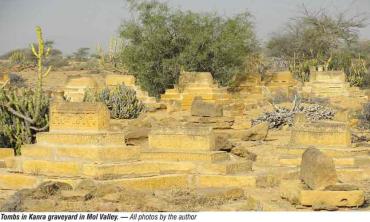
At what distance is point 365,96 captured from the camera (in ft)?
93.6

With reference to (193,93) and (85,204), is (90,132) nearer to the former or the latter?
(85,204)

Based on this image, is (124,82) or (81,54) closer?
(124,82)

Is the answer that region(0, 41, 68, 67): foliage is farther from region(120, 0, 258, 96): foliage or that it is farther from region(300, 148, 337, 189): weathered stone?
region(300, 148, 337, 189): weathered stone

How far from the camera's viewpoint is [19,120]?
41.7 feet

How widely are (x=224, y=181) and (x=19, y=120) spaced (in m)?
4.71

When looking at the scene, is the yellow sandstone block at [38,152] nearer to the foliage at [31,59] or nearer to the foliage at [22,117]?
the foliage at [22,117]

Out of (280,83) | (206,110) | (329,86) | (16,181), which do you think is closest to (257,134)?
(206,110)

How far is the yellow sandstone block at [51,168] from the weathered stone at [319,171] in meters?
2.86

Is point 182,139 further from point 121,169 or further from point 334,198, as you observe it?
point 334,198

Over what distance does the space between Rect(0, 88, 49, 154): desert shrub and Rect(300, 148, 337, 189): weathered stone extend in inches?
209

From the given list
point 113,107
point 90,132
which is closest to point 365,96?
point 113,107

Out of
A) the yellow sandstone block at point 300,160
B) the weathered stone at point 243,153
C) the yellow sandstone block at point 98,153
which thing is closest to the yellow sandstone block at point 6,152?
the yellow sandstone block at point 98,153

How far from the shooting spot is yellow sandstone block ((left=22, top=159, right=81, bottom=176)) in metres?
9.34

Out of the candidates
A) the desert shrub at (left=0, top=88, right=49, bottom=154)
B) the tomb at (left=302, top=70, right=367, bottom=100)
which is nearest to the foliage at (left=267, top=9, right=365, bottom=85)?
the tomb at (left=302, top=70, right=367, bottom=100)
